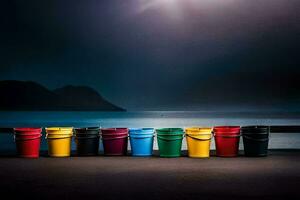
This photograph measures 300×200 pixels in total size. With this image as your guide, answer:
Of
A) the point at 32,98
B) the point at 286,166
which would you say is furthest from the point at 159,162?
the point at 32,98

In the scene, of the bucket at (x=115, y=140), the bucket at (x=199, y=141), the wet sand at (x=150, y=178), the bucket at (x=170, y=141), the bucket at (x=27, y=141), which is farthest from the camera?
the bucket at (x=115, y=140)

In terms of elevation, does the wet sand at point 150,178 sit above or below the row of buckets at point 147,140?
below

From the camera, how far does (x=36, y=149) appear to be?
41.3 ft

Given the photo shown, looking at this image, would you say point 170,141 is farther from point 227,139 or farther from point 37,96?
point 37,96

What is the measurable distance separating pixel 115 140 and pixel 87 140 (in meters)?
0.67

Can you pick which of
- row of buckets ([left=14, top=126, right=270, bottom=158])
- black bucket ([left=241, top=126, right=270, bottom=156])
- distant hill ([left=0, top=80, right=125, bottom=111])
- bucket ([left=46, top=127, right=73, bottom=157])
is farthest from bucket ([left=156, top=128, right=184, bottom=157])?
distant hill ([left=0, top=80, right=125, bottom=111])

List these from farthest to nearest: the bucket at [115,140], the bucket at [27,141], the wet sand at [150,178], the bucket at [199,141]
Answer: the bucket at [115,140] → the bucket at [27,141] → the bucket at [199,141] → the wet sand at [150,178]

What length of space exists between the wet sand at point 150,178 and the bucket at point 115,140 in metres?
0.61

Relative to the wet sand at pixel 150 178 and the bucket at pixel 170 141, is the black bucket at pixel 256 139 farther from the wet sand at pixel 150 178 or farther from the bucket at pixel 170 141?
the bucket at pixel 170 141

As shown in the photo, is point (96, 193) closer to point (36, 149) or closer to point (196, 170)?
point (196, 170)

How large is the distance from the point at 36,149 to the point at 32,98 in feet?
194

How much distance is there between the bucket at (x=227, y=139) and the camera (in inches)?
480

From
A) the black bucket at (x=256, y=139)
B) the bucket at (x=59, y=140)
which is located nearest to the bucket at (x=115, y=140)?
the bucket at (x=59, y=140)

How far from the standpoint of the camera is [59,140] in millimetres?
12641
